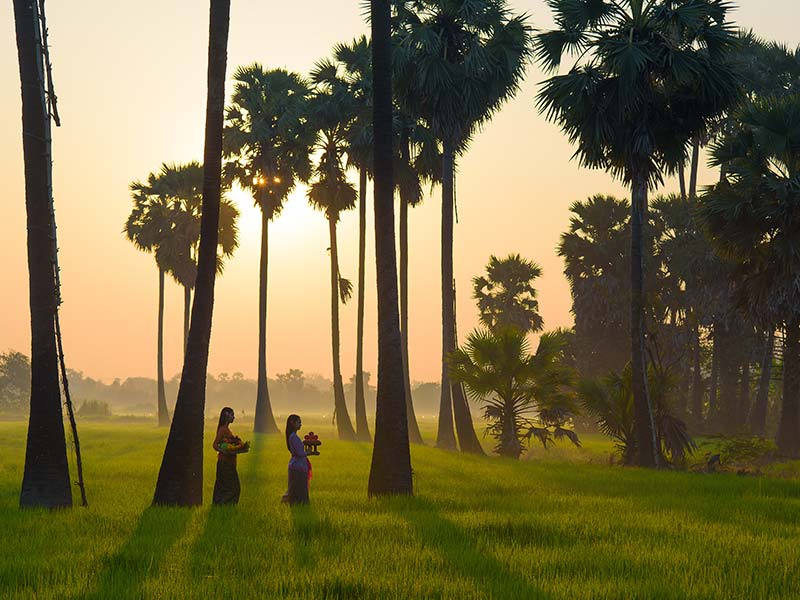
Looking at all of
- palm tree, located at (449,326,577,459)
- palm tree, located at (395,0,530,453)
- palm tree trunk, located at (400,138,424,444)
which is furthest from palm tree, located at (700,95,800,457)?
palm tree trunk, located at (400,138,424,444)

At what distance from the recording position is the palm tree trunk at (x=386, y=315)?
19.2 meters

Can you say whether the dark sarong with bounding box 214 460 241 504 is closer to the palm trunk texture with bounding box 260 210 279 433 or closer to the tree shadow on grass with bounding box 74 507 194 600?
the tree shadow on grass with bounding box 74 507 194 600

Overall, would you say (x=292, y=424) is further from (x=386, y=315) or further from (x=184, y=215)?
(x=184, y=215)

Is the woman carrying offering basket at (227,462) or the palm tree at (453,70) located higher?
the palm tree at (453,70)

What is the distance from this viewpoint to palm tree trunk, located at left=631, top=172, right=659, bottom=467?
28875mm

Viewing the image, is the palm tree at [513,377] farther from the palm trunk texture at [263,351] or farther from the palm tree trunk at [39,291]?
the palm trunk texture at [263,351]

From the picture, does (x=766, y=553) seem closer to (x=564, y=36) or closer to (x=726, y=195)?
(x=726, y=195)

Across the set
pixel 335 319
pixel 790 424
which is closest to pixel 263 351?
pixel 335 319

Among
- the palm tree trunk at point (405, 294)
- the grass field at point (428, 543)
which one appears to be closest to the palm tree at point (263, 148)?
the palm tree trunk at point (405, 294)

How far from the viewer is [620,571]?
11.5 meters

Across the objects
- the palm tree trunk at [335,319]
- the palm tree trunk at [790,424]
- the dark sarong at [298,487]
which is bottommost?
the dark sarong at [298,487]

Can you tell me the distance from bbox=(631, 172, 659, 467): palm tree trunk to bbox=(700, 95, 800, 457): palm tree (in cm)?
198

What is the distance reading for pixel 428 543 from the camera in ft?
43.5

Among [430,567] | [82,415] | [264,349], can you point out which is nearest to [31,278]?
[430,567]
